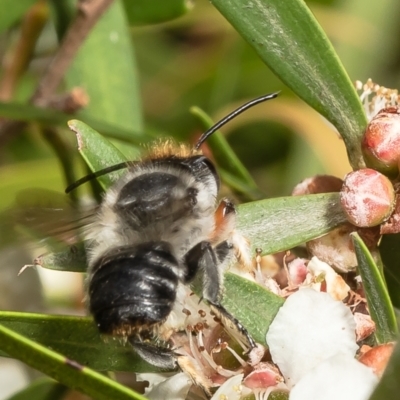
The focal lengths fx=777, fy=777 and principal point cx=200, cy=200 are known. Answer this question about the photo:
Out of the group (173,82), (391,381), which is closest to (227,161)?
(391,381)

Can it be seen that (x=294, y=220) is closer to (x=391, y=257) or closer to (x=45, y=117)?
(x=391, y=257)

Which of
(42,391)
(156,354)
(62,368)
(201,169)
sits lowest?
(42,391)

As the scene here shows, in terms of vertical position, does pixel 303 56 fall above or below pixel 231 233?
above

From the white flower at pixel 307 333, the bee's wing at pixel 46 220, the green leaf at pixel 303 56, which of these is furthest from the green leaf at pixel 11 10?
the white flower at pixel 307 333

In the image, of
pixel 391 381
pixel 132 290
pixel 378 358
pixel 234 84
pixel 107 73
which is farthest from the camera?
pixel 234 84

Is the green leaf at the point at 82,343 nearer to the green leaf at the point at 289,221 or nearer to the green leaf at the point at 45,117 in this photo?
the green leaf at the point at 289,221
